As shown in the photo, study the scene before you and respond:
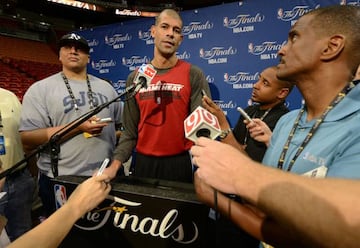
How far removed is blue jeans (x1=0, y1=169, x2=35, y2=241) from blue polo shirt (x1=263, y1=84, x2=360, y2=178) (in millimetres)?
1986

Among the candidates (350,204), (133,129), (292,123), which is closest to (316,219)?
(350,204)

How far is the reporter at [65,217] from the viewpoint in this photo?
3.07 feet

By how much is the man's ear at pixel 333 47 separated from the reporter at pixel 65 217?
880mm

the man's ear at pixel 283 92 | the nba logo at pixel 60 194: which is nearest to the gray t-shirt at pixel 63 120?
the nba logo at pixel 60 194

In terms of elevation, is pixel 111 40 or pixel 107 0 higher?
pixel 107 0

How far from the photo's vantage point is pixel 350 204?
501 mm

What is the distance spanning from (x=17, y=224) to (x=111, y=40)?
324 cm

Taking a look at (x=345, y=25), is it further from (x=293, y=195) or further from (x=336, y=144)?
(x=293, y=195)

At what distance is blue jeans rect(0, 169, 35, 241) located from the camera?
222 centimetres

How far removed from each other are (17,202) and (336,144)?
2.21 m

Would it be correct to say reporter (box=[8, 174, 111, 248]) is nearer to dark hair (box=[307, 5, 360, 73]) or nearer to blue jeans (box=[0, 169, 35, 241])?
dark hair (box=[307, 5, 360, 73])

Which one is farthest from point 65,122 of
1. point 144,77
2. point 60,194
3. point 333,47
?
point 333,47

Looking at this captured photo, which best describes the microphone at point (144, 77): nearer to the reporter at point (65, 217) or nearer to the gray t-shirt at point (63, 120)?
the gray t-shirt at point (63, 120)

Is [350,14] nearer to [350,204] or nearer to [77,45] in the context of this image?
[350,204]
